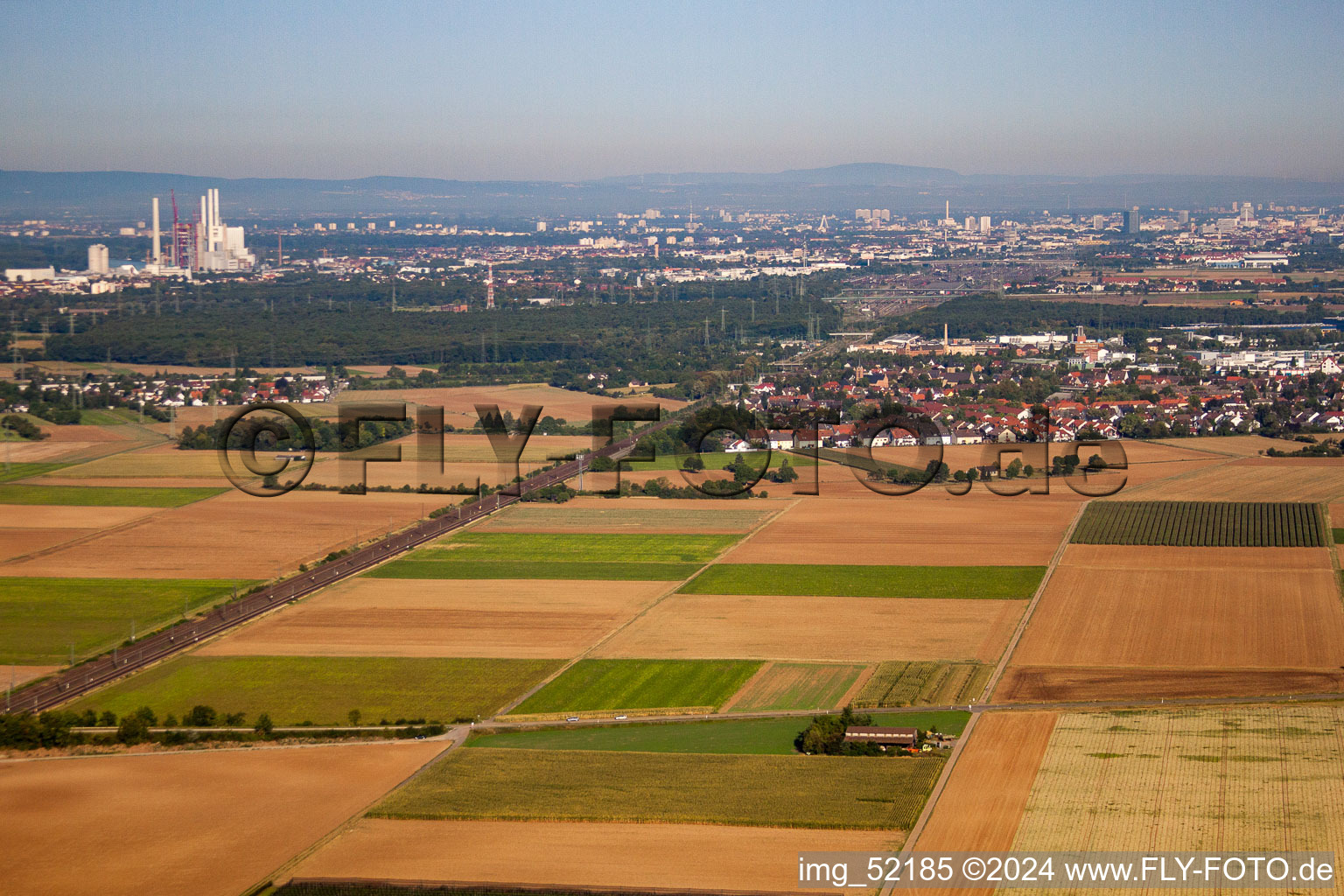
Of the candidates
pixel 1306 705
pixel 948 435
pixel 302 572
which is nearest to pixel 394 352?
pixel 948 435

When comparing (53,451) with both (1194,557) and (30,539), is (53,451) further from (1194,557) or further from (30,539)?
(1194,557)

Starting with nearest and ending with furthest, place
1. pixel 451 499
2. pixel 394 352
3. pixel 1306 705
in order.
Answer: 1. pixel 1306 705
2. pixel 451 499
3. pixel 394 352

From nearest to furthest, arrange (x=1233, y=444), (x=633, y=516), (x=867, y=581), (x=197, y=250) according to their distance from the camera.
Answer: (x=867, y=581) → (x=633, y=516) → (x=1233, y=444) → (x=197, y=250)

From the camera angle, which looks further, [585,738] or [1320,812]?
[585,738]

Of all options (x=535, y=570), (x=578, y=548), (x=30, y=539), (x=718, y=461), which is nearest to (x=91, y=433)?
(x=30, y=539)

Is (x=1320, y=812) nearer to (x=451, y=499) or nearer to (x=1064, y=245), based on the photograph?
(x=451, y=499)

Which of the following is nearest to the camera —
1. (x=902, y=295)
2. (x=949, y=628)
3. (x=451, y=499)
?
(x=949, y=628)

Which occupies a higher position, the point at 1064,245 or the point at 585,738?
the point at 1064,245
